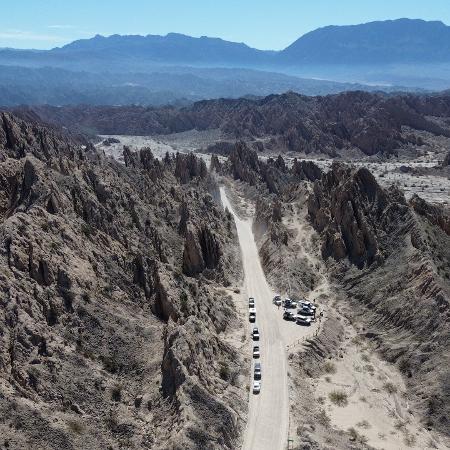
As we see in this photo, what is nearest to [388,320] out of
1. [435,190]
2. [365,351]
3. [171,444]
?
[365,351]

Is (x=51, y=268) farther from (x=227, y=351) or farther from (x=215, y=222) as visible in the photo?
(x=215, y=222)

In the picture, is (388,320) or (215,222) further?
(215,222)

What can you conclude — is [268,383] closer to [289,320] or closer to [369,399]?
[369,399]

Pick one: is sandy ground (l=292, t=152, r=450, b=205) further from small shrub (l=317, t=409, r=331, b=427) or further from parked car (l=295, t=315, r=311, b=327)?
small shrub (l=317, t=409, r=331, b=427)

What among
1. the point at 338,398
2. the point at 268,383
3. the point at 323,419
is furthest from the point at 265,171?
the point at 323,419

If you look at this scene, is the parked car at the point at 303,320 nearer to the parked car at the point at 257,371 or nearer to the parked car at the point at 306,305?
the parked car at the point at 306,305

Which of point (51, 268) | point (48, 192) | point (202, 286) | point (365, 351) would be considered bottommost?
point (365, 351)
